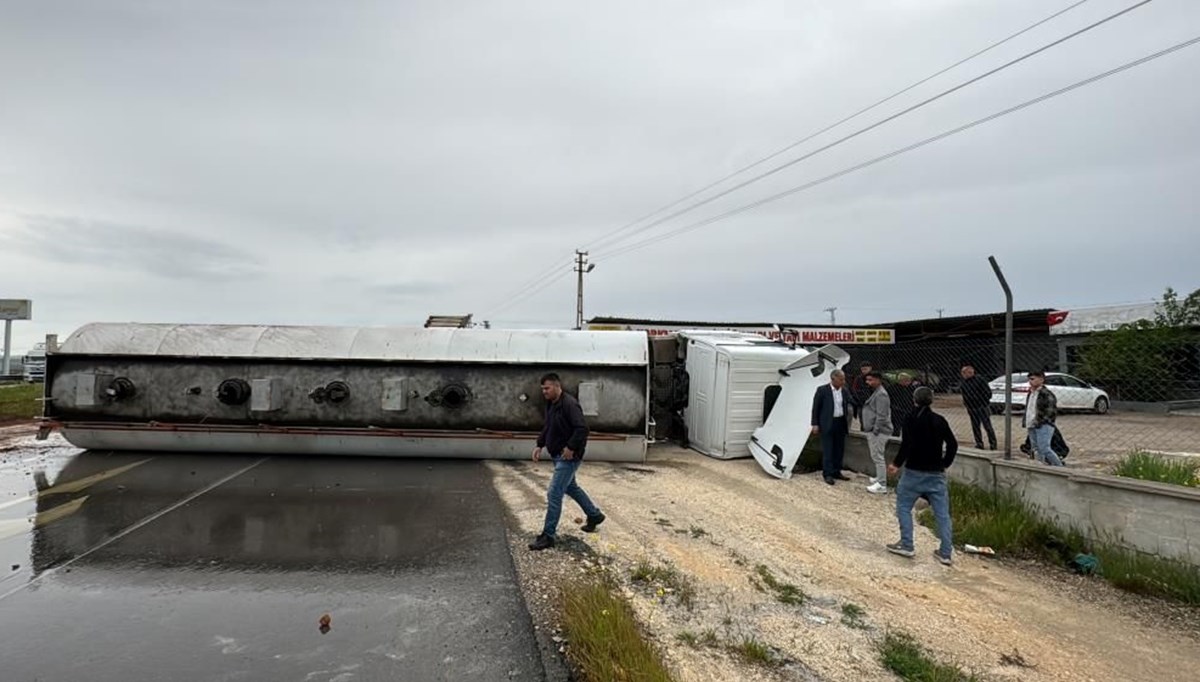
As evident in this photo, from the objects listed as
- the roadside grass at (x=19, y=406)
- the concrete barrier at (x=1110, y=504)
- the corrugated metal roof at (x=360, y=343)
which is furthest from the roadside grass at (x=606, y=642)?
the roadside grass at (x=19, y=406)

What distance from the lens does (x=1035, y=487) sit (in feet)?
21.6

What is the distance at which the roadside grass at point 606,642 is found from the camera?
330 cm

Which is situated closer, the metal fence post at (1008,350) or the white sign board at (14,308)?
the metal fence post at (1008,350)

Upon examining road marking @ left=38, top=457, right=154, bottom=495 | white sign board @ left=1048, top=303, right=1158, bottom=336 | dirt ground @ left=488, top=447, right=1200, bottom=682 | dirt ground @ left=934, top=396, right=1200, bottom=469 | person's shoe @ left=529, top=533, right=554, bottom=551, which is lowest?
dirt ground @ left=488, top=447, right=1200, bottom=682

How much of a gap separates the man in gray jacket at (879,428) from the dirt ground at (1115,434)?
2936 millimetres

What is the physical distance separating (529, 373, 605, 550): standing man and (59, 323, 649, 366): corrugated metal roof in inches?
176

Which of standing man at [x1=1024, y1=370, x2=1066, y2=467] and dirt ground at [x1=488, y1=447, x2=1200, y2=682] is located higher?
standing man at [x1=1024, y1=370, x2=1066, y2=467]

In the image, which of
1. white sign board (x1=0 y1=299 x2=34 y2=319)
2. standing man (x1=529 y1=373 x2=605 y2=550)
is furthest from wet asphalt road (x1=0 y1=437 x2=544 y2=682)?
white sign board (x1=0 y1=299 x2=34 y2=319)

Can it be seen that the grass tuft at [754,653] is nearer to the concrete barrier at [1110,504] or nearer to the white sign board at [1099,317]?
the concrete barrier at [1110,504]

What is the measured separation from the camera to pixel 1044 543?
623 centimetres

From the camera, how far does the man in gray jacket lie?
341 inches

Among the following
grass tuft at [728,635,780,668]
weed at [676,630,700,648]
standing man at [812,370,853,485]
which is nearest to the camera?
grass tuft at [728,635,780,668]

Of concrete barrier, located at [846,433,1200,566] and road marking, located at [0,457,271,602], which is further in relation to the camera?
concrete barrier, located at [846,433,1200,566]

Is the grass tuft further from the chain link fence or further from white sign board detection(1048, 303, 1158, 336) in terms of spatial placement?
white sign board detection(1048, 303, 1158, 336)
